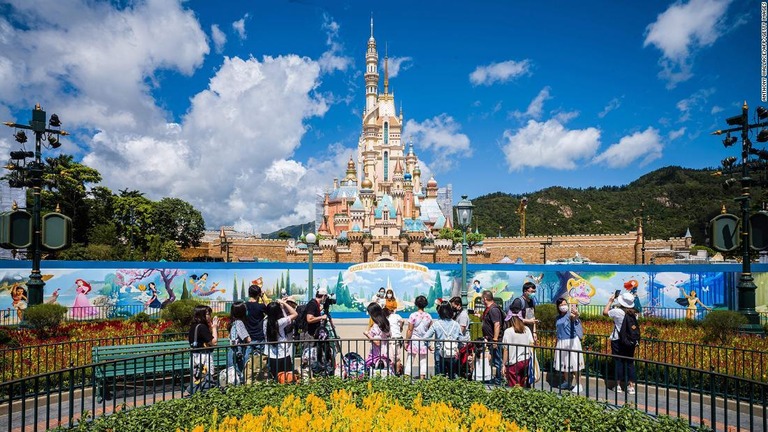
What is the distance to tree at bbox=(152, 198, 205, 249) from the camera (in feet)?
177

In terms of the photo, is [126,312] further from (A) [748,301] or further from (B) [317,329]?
(A) [748,301]

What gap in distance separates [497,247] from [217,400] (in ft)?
196

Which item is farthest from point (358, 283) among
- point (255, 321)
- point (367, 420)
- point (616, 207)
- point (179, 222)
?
point (616, 207)

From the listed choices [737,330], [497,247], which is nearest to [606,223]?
[497,247]

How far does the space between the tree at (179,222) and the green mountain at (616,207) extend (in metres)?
58.7

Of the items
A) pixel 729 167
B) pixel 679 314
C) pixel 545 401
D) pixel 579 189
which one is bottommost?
pixel 679 314

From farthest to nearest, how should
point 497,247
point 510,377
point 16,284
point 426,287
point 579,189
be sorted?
point 579,189, point 497,247, point 426,287, point 16,284, point 510,377

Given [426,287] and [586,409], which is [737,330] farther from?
[426,287]

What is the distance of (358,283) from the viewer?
21.3 meters

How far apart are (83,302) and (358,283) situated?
11567mm

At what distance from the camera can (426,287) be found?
21.2 m

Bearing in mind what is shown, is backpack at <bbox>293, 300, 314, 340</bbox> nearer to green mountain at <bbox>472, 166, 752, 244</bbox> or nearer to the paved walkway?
the paved walkway

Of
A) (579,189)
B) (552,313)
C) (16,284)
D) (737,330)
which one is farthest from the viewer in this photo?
(579,189)

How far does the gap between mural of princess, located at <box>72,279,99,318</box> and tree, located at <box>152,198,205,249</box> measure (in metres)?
35.9
